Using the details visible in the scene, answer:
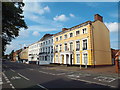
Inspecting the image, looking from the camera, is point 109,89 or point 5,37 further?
point 5,37

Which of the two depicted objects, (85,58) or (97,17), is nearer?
(85,58)

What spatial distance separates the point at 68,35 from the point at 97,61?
1196cm

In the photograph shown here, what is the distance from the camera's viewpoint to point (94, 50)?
29.9m

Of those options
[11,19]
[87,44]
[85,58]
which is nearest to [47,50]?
[85,58]

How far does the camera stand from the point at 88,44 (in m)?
30.0

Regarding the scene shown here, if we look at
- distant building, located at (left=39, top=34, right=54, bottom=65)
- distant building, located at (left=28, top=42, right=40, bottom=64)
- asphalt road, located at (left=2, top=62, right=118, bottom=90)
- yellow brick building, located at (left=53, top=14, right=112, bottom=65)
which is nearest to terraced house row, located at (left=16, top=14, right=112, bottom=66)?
yellow brick building, located at (left=53, top=14, right=112, bottom=65)

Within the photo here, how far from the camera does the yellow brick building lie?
2986 centimetres

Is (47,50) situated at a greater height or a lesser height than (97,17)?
lesser

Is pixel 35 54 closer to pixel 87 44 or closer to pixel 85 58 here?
pixel 85 58

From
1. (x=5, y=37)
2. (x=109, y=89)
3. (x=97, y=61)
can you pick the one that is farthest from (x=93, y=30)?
(x=109, y=89)

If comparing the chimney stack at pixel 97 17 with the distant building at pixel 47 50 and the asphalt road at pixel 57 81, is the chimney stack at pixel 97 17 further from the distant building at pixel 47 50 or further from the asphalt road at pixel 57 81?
the asphalt road at pixel 57 81

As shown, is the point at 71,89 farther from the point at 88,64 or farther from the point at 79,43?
the point at 79,43

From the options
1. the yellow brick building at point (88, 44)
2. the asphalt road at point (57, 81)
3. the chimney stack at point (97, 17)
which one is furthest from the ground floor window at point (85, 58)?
the asphalt road at point (57, 81)

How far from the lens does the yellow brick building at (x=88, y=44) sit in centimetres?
2986
